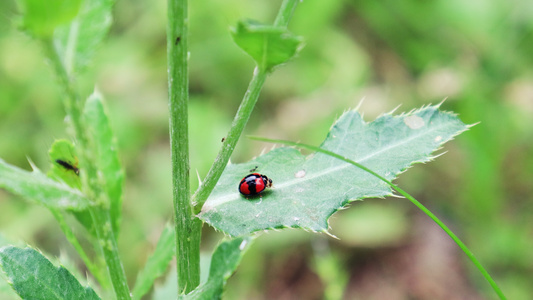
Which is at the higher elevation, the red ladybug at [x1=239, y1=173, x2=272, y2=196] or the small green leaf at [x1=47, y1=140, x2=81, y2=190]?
the red ladybug at [x1=239, y1=173, x2=272, y2=196]

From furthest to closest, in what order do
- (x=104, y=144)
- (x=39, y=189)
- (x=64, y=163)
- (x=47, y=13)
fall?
(x=104, y=144) < (x=64, y=163) < (x=39, y=189) < (x=47, y=13)

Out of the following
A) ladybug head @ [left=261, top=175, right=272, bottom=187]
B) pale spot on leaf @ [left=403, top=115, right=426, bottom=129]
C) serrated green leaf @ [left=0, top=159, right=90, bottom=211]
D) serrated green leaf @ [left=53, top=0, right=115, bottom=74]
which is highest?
pale spot on leaf @ [left=403, top=115, right=426, bottom=129]

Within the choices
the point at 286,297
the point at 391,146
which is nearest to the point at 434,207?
the point at 286,297

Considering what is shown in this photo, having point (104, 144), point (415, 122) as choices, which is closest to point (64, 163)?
point (104, 144)

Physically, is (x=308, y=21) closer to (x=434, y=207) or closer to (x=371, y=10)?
(x=371, y=10)

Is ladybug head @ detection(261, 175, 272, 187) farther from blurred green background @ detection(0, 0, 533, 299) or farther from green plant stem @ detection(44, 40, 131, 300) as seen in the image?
blurred green background @ detection(0, 0, 533, 299)

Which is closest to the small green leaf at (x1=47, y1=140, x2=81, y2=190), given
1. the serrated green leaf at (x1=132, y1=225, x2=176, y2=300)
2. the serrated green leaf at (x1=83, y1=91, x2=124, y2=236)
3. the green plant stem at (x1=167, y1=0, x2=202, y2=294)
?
the serrated green leaf at (x1=83, y1=91, x2=124, y2=236)

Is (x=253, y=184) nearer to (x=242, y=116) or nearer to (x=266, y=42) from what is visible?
(x=242, y=116)
